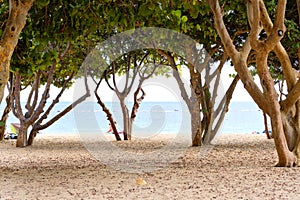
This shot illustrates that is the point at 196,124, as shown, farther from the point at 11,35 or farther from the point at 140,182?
the point at 11,35

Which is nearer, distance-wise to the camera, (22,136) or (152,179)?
(152,179)

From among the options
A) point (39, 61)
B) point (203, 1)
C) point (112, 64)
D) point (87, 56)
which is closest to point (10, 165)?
point (39, 61)

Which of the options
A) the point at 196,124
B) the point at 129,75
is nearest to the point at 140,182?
the point at 196,124

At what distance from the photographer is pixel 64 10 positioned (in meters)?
5.49

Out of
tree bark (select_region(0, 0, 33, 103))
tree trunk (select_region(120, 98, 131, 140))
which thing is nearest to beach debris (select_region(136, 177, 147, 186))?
tree bark (select_region(0, 0, 33, 103))

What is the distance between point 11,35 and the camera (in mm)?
4547

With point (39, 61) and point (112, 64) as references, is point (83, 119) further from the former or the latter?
point (39, 61)

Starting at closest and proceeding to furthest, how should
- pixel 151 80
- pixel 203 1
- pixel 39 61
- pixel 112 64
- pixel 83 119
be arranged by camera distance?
pixel 39 61
pixel 203 1
pixel 83 119
pixel 112 64
pixel 151 80

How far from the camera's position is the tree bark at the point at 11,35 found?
4488 millimetres

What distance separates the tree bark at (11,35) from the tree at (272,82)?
2.52m

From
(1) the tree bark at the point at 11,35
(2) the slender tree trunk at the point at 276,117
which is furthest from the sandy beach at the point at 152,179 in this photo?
(1) the tree bark at the point at 11,35

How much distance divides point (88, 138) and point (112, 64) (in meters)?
2.34

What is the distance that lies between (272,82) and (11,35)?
138 inches

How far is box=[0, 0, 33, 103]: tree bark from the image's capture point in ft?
14.7
